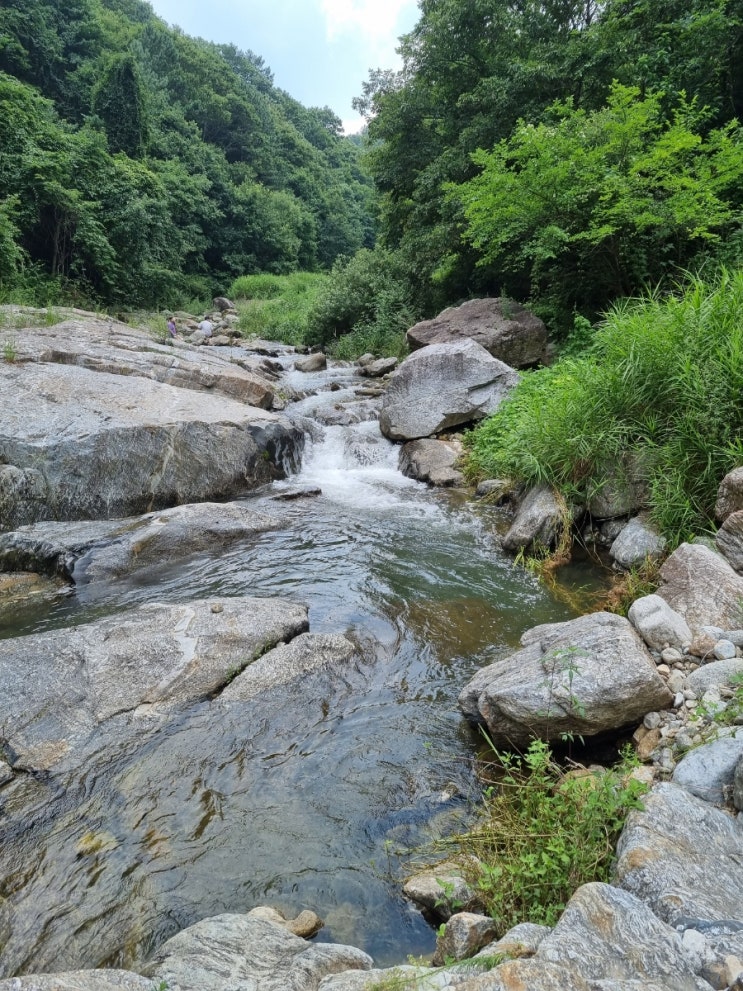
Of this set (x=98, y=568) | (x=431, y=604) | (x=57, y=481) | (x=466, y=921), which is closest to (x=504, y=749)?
(x=466, y=921)

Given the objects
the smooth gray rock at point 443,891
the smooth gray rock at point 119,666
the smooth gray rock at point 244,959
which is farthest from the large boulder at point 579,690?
the smooth gray rock at point 119,666

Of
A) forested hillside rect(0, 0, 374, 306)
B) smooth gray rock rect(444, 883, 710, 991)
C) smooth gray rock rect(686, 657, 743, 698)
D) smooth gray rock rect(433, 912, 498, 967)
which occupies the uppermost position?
forested hillside rect(0, 0, 374, 306)

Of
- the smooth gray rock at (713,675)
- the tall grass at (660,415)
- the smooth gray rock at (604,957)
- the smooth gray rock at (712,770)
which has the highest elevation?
the tall grass at (660,415)

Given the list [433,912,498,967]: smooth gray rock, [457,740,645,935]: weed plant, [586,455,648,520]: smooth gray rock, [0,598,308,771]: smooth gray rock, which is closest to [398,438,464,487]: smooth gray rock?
[586,455,648,520]: smooth gray rock

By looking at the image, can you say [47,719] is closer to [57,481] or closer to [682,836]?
[682,836]

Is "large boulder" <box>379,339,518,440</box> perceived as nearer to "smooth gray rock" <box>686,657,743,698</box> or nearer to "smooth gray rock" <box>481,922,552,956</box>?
"smooth gray rock" <box>686,657,743,698</box>

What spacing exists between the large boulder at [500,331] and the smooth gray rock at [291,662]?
7.78 metres

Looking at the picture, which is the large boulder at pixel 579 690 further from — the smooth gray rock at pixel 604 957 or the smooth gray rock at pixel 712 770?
the smooth gray rock at pixel 604 957

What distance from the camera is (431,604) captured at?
5.10 metres

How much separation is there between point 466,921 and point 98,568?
4763mm

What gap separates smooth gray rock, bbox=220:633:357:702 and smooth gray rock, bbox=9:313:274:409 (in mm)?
6311

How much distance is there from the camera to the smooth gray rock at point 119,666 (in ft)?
10.6

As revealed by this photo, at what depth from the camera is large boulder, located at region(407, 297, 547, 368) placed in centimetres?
1060

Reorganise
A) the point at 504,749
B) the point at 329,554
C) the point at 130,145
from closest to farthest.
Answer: the point at 504,749 < the point at 329,554 < the point at 130,145
